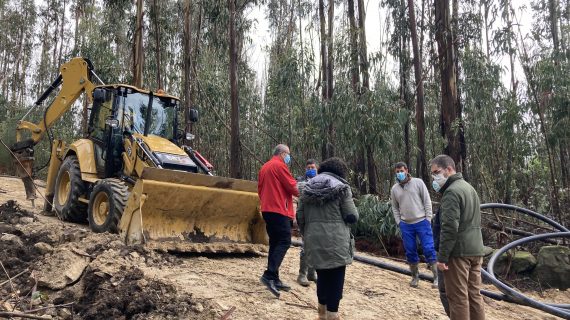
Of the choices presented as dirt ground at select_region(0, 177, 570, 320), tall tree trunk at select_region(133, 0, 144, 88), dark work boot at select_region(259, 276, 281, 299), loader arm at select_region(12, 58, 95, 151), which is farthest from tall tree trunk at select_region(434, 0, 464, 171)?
tall tree trunk at select_region(133, 0, 144, 88)

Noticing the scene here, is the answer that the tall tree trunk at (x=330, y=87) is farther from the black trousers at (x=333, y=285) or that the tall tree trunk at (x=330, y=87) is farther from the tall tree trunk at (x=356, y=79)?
the black trousers at (x=333, y=285)

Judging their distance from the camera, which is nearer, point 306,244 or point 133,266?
point 306,244

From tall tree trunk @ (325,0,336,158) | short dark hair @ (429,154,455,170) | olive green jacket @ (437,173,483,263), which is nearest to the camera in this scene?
olive green jacket @ (437,173,483,263)

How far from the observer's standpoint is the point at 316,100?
15.3m

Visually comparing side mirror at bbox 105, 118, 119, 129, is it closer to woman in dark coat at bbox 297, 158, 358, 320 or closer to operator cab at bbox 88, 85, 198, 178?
operator cab at bbox 88, 85, 198, 178

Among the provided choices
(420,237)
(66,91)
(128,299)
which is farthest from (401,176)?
(66,91)

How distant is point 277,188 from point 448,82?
299 inches

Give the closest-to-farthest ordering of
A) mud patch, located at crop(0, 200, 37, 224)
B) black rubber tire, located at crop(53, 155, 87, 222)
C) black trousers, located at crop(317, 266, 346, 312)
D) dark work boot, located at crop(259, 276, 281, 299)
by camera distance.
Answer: black trousers, located at crop(317, 266, 346, 312)
dark work boot, located at crop(259, 276, 281, 299)
mud patch, located at crop(0, 200, 37, 224)
black rubber tire, located at crop(53, 155, 87, 222)

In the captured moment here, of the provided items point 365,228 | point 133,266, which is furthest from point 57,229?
point 365,228

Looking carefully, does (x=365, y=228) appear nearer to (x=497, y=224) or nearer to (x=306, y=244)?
(x=497, y=224)

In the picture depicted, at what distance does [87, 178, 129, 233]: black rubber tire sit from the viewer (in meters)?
6.80

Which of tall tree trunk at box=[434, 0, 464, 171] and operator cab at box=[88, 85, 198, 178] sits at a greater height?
tall tree trunk at box=[434, 0, 464, 171]

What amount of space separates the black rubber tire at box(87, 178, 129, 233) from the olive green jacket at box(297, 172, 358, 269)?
11.7 ft

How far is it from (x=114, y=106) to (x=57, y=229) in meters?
2.41
